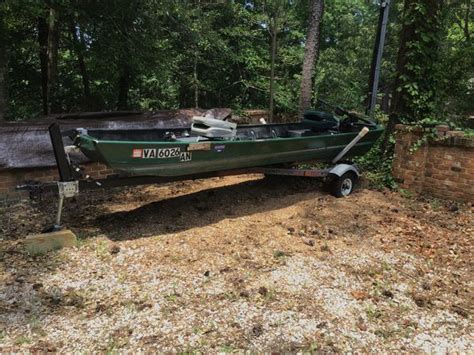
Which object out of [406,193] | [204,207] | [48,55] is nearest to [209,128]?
[204,207]

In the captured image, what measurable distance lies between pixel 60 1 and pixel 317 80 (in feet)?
33.4

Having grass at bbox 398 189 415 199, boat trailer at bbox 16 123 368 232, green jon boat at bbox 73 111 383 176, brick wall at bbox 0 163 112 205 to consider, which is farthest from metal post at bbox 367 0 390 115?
brick wall at bbox 0 163 112 205

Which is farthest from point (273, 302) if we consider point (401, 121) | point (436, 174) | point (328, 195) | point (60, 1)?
point (60, 1)

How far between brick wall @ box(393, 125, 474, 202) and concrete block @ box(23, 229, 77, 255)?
4.62m

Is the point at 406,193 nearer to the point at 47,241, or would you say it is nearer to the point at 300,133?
the point at 300,133

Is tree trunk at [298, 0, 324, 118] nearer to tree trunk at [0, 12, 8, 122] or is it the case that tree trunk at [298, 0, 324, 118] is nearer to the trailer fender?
the trailer fender

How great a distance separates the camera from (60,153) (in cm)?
380

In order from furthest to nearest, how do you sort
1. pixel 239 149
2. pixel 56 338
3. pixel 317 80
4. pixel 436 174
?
pixel 317 80
pixel 436 174
pixel 239 149
pixel 56 338

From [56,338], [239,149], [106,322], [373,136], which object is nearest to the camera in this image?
[56,338]

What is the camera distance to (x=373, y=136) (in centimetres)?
631

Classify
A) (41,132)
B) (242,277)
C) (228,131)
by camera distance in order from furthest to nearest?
(41,132) < (228,131) < (242,277)

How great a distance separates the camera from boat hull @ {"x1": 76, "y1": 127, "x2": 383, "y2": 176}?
3895 millimetres

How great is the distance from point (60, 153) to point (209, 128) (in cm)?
166

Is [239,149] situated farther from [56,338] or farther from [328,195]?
[56,338]
